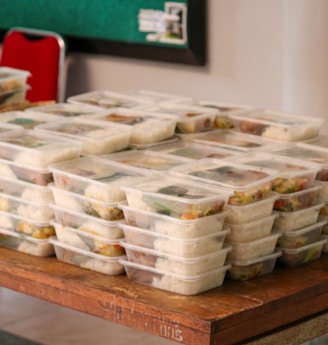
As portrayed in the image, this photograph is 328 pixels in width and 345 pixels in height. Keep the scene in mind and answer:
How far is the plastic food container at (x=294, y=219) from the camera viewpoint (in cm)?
212

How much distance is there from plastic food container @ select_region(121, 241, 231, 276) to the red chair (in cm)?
346

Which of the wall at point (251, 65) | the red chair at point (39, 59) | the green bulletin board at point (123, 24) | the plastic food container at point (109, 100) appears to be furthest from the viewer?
the red chair at point (39, 59)

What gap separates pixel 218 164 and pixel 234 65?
9.04 feet

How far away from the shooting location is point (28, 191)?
88.1 inches

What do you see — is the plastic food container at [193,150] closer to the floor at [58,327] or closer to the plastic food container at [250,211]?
the plastic food container at [250,211]

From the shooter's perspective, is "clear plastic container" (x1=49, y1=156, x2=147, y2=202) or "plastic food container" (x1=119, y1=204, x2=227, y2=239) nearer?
"plastic food container" (x1=119, y1=204, x2=227, y2=239)

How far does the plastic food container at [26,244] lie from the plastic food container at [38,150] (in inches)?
6.6

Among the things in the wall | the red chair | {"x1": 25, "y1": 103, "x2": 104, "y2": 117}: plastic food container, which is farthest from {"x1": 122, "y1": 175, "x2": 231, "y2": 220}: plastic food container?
the red chair

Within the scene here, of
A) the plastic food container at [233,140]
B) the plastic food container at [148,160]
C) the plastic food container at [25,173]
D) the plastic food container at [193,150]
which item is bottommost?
the plastic food container at [25,173]

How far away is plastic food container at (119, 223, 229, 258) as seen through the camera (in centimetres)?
193

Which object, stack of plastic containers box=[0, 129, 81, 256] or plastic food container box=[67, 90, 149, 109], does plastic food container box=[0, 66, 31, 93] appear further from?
stack of plastic containers box=[0, 129, 81, 256]

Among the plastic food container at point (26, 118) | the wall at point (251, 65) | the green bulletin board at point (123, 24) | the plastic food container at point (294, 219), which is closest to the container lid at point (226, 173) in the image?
the plastic food container at point (294, 219)

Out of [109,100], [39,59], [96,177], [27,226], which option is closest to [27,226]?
[27,226]

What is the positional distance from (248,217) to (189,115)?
23.1 inches
